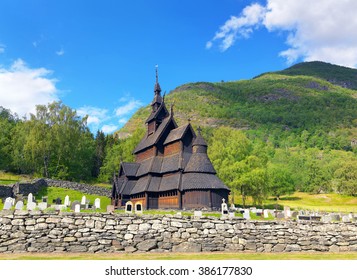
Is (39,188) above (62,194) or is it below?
above

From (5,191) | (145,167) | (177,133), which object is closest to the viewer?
(177,133)

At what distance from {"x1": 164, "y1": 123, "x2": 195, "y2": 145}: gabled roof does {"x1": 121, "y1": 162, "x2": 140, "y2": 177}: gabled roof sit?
24.2 feet

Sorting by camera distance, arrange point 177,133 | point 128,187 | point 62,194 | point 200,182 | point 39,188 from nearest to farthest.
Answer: point 200,182 < point 177,133 < point 128,187 < point 62,194 < point 39,188

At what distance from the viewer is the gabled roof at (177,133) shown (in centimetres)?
4575

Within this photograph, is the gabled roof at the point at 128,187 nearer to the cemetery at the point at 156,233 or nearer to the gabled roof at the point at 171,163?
the gabled roof at the point at 171,163

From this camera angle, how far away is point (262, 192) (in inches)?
2242

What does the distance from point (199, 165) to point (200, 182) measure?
9.50 feet

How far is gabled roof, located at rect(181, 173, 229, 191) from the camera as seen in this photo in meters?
39.5

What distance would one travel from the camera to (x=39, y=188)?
5431 cm

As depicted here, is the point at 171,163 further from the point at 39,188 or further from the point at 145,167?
the point at 39,188

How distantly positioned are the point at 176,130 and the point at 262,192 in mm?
20010

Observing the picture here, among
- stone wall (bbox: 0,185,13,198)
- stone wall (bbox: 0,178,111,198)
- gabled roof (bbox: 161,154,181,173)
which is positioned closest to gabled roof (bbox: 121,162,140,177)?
gabled roof (bbox: 161,154,181,173)

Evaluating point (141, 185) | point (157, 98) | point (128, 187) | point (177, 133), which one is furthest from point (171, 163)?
point (157, 98)

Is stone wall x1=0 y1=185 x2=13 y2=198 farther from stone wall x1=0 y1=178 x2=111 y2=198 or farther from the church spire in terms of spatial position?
the church spire
